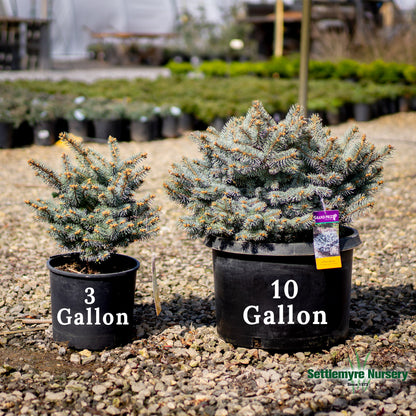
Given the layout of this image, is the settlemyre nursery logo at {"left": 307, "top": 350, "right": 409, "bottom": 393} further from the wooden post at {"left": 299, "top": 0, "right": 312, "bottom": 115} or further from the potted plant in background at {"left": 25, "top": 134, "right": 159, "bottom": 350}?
the wooden post at {"left": 299, "top": 0, "right": 312, "bottom": 115}

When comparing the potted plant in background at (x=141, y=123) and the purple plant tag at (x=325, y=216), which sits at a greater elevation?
the potted plant in background at (x=141, y=123)

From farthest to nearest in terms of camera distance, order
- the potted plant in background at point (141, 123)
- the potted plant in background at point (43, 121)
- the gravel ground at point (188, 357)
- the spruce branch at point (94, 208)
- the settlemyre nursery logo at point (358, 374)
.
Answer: the potted plant in background at point (141, 123), the potted plant in background at point (43, 121), the spruce branch at point (94, 208), the settlemyre nursery logo at point (358, 374), the gravel ground at point (188, 357)

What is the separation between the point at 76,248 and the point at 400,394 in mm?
1751

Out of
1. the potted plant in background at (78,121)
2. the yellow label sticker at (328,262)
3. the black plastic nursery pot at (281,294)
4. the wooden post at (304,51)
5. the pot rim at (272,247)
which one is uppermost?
the wooden post at (304,51)

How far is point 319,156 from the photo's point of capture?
9.91ft

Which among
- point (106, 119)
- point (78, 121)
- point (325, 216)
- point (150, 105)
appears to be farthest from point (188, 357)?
point (150, 105)

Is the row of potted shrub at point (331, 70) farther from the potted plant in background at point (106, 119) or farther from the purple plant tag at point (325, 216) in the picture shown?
the purple plant tag at point (325, 216)

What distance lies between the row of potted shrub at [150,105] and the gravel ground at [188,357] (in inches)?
202

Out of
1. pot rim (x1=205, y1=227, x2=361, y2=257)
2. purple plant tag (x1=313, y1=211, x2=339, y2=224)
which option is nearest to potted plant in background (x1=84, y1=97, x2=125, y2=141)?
pot rim (x1=205, y1=227, x2=361, y2=257)

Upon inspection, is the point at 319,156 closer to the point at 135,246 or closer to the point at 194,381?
the point at 194,381

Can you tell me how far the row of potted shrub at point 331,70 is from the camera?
51.5ft

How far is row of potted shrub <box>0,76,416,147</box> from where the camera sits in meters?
9.81

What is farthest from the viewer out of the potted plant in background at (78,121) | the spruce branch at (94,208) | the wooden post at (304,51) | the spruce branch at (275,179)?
the potted plant in background at (78,121)

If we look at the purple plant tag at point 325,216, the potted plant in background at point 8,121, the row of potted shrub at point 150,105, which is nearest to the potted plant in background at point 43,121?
the row of potted shrub at point 150,105
